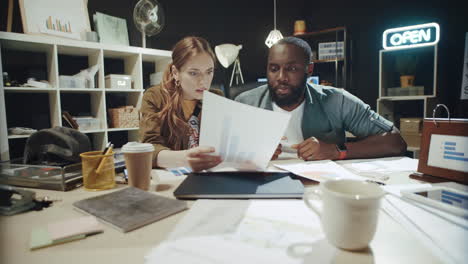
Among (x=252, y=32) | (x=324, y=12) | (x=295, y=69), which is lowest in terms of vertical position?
(x=295, y=69)

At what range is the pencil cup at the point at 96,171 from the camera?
0.80 m

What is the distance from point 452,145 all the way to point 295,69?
35.0 inches

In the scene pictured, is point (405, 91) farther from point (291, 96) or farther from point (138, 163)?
point (138, 163)

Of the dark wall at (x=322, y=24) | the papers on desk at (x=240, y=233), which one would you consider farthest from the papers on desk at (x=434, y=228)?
the dark wall at (x=322, y=24)

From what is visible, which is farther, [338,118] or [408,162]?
[338,118]

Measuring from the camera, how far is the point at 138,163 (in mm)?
792

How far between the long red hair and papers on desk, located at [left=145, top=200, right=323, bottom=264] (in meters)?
0.94

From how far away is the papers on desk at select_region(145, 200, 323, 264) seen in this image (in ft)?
1.45

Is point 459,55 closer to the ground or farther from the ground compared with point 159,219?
farther from the ground

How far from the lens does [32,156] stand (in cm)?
105

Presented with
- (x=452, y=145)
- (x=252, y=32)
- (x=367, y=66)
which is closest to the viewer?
(x=452, y=145)

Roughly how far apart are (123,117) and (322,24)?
134 inches

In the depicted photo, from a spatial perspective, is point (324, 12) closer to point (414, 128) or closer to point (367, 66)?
point (367, 66)

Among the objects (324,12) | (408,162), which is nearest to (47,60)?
(408,162)
